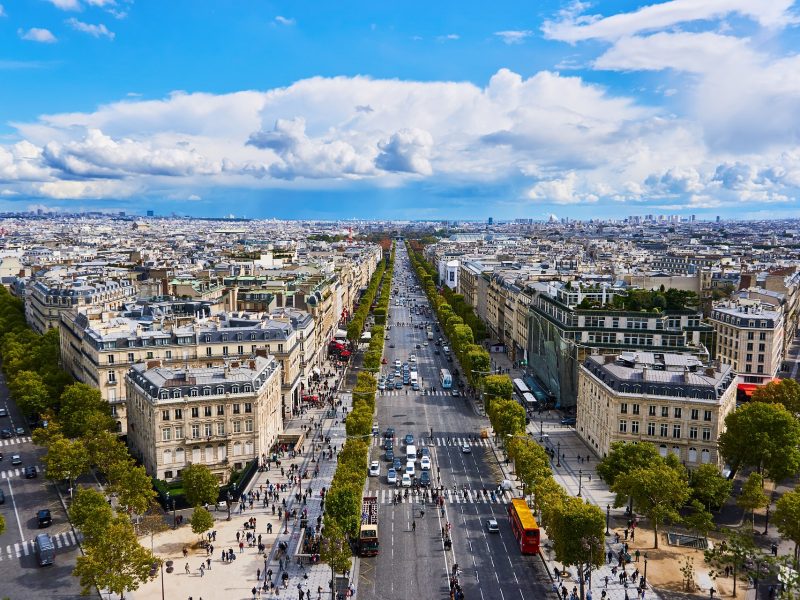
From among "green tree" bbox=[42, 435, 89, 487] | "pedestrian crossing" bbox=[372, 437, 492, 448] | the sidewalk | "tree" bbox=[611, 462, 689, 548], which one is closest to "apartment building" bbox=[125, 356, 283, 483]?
the sidewalk

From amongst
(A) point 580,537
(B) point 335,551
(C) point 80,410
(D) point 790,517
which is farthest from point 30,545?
(D) point 790,517

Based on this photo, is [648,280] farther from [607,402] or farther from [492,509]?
[492,509]

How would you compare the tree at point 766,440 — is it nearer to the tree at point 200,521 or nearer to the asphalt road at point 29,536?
the tree at point 200,521

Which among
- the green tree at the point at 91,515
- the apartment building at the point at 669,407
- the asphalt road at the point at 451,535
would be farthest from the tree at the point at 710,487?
the green tree at the point at 91,515

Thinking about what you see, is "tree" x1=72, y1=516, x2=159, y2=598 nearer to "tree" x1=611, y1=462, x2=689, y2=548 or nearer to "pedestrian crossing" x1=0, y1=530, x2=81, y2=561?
"pedestrian crossing" x1=0, y1=530, x2=81, y2=561

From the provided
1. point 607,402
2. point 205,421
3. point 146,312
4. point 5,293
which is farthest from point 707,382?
point 5,293

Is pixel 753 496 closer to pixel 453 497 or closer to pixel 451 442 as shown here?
pixel 453 497
